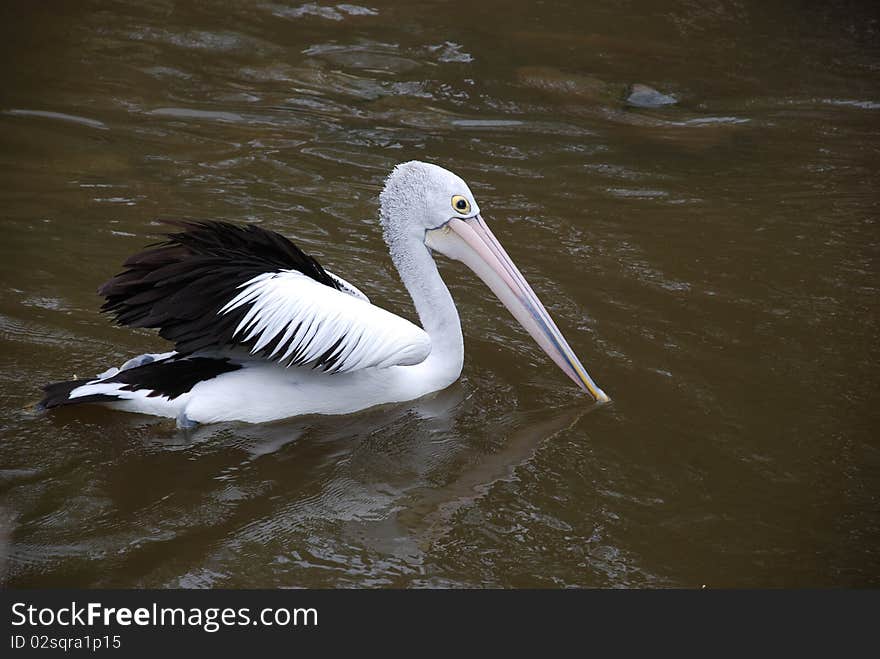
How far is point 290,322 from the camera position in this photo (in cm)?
391

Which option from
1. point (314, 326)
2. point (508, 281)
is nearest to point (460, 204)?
point (508, 281)

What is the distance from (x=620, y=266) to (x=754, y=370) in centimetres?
109

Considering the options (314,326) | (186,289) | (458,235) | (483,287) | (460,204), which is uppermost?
(460,204)

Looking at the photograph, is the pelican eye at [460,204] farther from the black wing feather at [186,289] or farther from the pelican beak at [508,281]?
the black wing feather at [186,289]

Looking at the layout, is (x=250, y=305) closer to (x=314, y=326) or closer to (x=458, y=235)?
(x=314, y=326)

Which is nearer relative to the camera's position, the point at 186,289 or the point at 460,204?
the point at 186,289

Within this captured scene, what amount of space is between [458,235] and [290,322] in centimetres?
85

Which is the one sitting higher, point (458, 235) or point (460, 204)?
point (460, 204)

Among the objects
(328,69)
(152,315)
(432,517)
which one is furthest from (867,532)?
(328,69)

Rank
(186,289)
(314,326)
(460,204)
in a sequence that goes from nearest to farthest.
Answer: (186,289), (314,326), (460,204)

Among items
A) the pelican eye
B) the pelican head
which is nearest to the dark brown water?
the pelican head

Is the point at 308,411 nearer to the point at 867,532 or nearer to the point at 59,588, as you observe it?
the point at 59,588

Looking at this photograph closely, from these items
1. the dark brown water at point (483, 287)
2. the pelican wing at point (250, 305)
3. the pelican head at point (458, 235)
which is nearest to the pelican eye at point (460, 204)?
the pelican head at point (458, 235)

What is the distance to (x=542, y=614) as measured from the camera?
10.5ft
